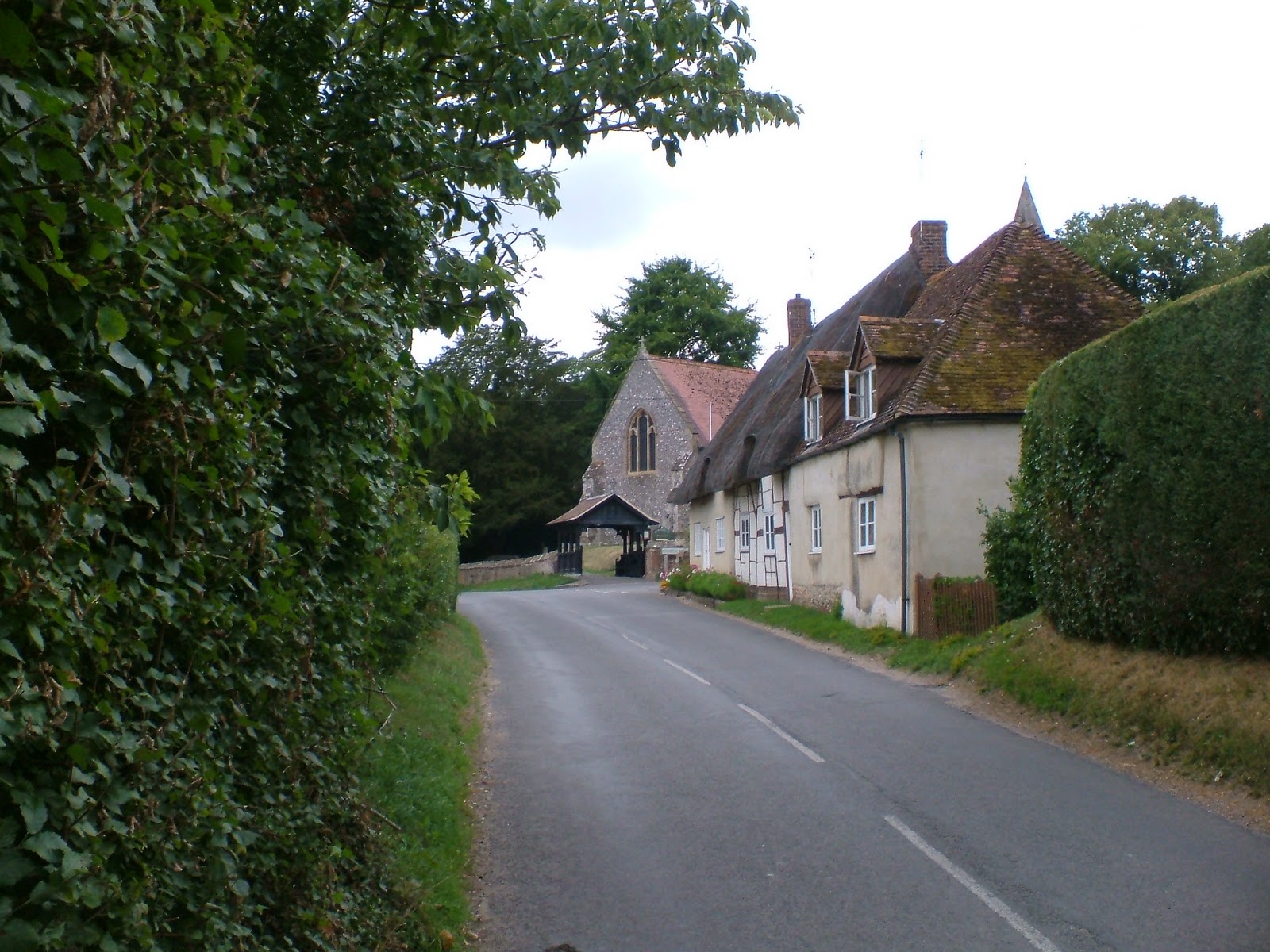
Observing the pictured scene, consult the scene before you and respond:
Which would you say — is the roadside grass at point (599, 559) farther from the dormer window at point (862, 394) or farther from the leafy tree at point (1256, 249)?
the dormer window at point (862, 394)

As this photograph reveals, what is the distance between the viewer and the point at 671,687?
1599 cm

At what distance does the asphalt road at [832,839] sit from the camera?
6.55 metres

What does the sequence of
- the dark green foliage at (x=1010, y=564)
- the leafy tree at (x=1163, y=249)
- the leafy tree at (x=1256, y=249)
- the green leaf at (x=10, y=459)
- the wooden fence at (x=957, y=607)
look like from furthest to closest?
1. the leafy tree at (x=1163, y=249)
2. the leafy tree at (x=1256, y=249)
3. the wooden fence at (x=957, y=607)
4. the dark green foliage at (x=1010, y=564)
5. the green leaf at (x=10, y=459)

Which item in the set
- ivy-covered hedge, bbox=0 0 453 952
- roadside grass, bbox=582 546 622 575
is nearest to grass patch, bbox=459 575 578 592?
roadside grass, bbox=582 546 622 575

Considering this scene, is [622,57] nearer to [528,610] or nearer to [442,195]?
[442,195]

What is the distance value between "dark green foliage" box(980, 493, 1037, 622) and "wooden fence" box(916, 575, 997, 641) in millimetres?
285

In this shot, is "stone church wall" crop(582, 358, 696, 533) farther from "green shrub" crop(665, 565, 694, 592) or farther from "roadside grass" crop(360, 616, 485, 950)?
"roadside grass" crop(360, 616, 485, 950)

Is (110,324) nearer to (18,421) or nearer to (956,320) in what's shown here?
(18,421)

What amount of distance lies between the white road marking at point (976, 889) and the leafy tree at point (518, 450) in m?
48.1

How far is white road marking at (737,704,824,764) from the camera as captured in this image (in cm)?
1119

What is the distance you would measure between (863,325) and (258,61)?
17.5 metres

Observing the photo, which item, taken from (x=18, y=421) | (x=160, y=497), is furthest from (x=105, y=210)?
(x=160, y=497)

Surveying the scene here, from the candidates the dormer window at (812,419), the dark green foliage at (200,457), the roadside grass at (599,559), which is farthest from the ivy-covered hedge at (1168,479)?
the roadside grass at (599,559)

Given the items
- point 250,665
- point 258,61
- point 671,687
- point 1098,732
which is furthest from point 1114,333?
point 250,665
